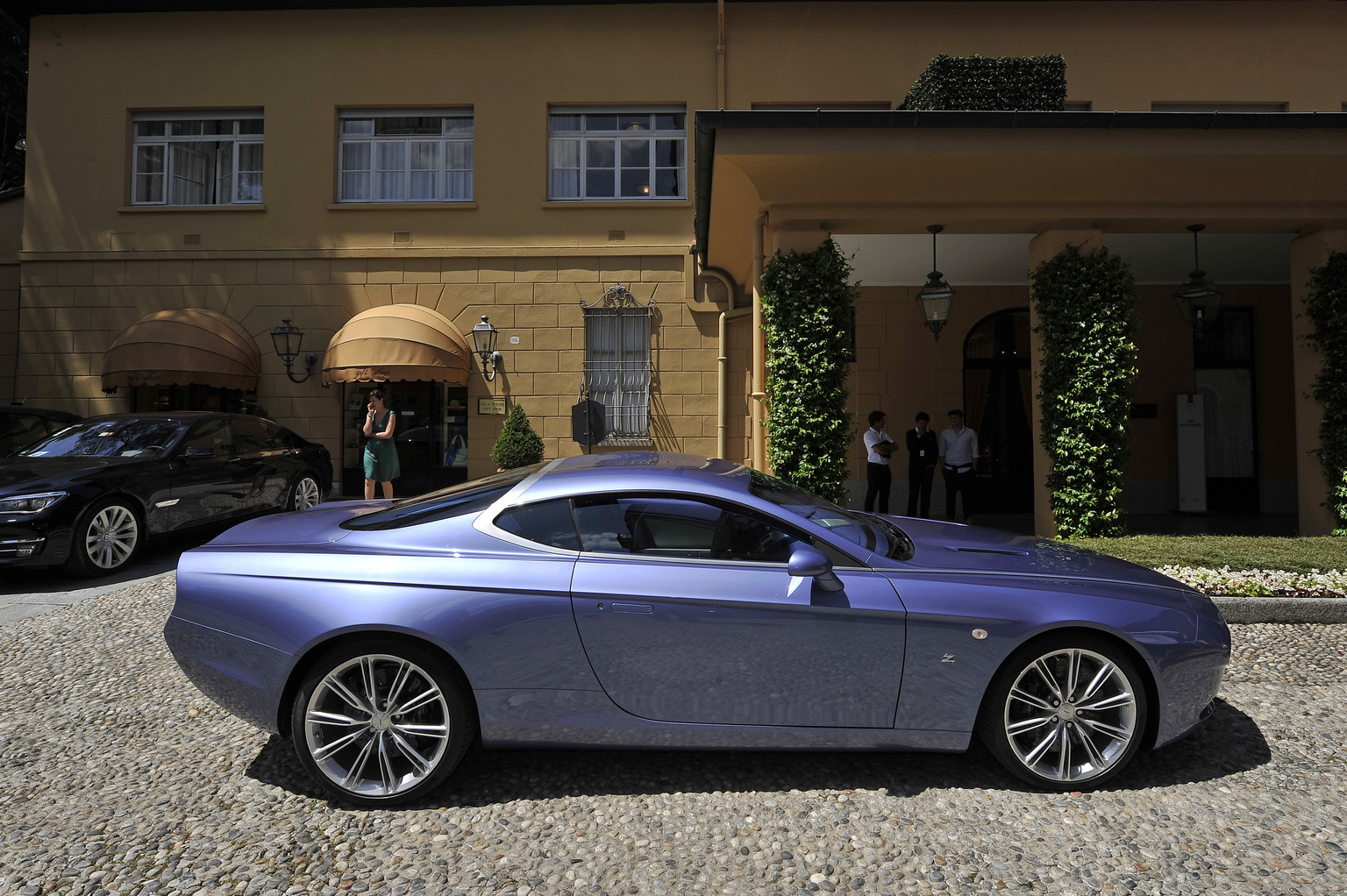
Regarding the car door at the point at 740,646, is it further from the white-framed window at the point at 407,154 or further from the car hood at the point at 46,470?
the white-framed window at the point at 407,154

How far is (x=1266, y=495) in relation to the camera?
12.8 m

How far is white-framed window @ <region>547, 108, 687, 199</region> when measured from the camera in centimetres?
1338

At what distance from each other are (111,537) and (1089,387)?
9.39 metres

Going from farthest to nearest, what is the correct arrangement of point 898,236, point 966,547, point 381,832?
point 898,236
point 966,547
point 381,832

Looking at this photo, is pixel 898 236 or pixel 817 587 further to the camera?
pixel 898 236

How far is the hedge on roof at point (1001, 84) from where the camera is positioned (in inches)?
304

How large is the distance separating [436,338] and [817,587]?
→ 1045 centimetres

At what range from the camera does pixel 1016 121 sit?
688 cm

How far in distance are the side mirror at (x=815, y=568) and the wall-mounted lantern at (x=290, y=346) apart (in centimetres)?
1229

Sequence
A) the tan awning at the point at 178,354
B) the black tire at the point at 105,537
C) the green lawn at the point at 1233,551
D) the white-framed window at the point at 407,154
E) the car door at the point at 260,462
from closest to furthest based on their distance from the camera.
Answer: the green lawn at the point at 1233,551 → the black tire at the point at 105,537 → the car door at the point at 260,462 → the tan awning at the point at 178,354 → the white-framed window at the point at 407,154

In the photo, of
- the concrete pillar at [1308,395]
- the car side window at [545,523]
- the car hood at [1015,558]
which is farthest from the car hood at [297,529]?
the concrete pillar at [1308,395]

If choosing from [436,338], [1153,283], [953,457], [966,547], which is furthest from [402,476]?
[1153,283]

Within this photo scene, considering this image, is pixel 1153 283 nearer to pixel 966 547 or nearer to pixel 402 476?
pixel 966 547

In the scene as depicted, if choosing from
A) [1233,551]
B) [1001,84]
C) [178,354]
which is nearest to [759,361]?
[1001,84]
